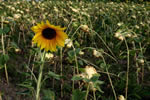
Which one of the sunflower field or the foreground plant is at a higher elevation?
the foreground plant

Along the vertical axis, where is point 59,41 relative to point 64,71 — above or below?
above

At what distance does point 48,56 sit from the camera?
0.96 metres

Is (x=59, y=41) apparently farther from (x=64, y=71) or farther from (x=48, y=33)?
(x=64, y=71)

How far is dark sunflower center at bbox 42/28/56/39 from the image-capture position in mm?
650

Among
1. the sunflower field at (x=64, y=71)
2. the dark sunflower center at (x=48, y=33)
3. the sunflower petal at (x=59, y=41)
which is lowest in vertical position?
the sunflower field at (x=64, y=71)

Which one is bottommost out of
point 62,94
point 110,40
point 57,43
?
point 62,94

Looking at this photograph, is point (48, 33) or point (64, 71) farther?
point (64, 71)

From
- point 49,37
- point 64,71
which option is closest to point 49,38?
point 49,37

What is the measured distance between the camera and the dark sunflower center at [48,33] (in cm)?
65

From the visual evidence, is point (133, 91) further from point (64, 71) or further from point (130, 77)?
point (64, 71)

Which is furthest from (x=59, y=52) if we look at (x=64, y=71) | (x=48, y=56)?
(x=64, y=71)

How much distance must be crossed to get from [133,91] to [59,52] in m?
0.45

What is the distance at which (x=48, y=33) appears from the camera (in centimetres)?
66

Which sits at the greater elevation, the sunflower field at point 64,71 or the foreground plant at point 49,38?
the foreground plant at point 49,38
